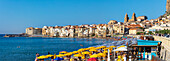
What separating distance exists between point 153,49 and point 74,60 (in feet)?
18.6

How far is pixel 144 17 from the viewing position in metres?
191

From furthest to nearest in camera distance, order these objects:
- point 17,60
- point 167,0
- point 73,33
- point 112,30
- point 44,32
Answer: point 44,32
point 73,33
point 112,30
point 167,0
point 17,60

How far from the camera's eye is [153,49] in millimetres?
15430

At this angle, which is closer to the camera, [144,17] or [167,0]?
[167,0]

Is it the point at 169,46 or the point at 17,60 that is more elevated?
the point at 169,46

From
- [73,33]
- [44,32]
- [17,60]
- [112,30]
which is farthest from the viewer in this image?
[44,32]

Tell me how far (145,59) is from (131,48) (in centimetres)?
118

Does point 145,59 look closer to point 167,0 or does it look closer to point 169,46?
point 169,46

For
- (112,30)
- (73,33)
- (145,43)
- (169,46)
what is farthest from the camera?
(73,33)

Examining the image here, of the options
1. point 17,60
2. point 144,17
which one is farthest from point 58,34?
point 17,60

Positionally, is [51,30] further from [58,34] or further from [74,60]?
[74,60]

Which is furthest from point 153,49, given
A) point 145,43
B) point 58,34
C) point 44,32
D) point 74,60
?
point 44,32

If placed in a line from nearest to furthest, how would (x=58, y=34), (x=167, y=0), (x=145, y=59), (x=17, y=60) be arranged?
(x=145, y=59) < (x=17, y=60) < (x=167, y=0) < (x=58, y=34)

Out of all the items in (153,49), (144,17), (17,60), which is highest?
(144,17)
